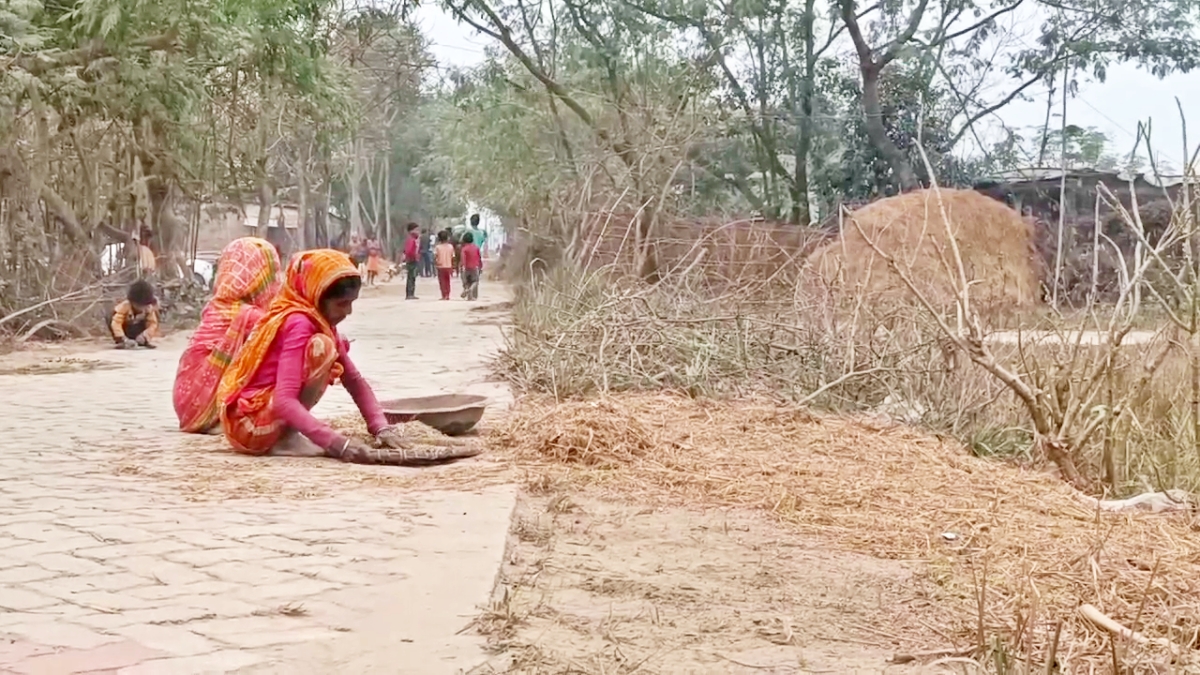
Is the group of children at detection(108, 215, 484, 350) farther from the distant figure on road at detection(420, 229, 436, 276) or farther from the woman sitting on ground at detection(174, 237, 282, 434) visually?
the woman sitting on ground at detection(174, 237, 282, 434)

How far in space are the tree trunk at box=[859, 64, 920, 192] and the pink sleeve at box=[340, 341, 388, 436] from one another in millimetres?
14001

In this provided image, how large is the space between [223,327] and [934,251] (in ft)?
16.6

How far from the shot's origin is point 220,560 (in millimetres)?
3820

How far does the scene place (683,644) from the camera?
3.11 meters

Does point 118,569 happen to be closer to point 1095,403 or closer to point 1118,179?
point 1095,403

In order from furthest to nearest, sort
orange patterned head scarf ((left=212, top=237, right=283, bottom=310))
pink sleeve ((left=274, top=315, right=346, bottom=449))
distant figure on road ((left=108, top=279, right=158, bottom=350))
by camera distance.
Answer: distant figure on road ((left=108, top=279, right=158, bottom=350))
orange patterned head scarf ((left=212, top=237, right=283, bottom=310))
pink sleeve ((left=274, top=315, right=346, bottom=449))

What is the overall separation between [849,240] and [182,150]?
8.12 meters

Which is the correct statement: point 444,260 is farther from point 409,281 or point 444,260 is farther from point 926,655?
point 926,655

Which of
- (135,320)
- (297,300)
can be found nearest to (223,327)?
(297,300)

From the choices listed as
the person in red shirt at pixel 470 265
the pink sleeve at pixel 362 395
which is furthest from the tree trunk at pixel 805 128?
the pink sleeve at pixel 362 395

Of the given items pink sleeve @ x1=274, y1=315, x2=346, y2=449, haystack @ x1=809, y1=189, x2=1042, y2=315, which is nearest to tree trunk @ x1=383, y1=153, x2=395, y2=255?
haystack @ x1=809, y1=189, x2=1042, y2=315

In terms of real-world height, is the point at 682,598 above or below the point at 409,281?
below

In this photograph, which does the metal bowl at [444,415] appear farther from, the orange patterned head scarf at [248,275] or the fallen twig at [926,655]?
the fallen twig at [926,655]

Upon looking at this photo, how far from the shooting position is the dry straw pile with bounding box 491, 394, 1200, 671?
3348 mm
